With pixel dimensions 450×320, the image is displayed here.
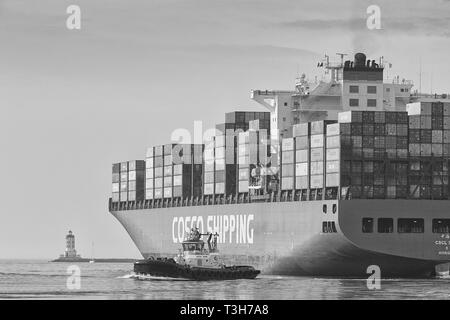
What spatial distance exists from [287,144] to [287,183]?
2.42 m

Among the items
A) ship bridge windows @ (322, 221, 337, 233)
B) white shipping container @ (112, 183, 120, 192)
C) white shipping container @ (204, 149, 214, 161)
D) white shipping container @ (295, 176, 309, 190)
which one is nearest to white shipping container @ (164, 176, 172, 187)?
white shipping container @ (204, 149, 214, 161)

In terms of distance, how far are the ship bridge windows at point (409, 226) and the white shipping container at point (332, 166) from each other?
4829 mm

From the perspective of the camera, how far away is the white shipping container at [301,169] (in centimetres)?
10175

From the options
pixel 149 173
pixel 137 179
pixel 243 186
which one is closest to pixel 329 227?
pixel 243 186

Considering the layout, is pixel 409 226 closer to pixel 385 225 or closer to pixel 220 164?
pixel 385 225

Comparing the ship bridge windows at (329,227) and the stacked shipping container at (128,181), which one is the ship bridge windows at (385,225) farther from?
the stacked shipping container at (128,181)

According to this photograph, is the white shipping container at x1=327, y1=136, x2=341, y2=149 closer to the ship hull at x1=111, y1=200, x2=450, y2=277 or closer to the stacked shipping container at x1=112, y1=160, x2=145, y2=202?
the ship hull at x1=111, y1=200, x2=450, y2=277

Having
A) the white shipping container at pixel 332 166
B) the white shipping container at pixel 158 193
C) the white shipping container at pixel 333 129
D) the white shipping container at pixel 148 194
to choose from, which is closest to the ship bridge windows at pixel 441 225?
the white shipping container at pixel 332 166

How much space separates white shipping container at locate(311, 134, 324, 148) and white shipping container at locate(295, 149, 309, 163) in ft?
2.53

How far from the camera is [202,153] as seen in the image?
119 m

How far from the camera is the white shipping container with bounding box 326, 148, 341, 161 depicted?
9795cm
